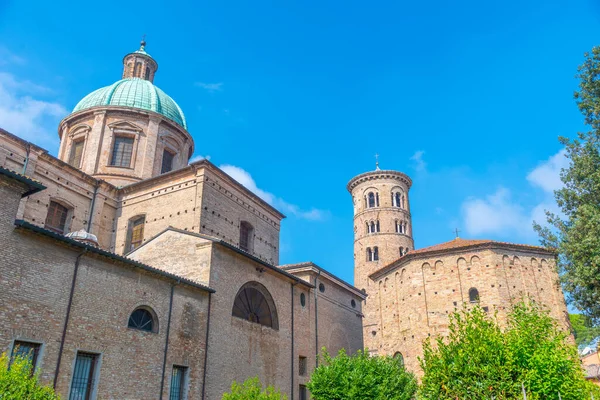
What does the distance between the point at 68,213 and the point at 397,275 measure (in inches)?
644

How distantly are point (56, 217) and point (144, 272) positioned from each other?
910cm

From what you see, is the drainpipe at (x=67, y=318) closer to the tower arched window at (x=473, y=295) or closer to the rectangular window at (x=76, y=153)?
the rectangular window at (x=76, y=153)

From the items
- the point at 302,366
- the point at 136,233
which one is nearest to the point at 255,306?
the point at 302,366

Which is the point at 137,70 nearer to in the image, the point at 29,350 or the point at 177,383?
the point at 177,383

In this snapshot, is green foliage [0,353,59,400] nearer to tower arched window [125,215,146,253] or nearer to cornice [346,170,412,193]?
tower arched window [125,215,146,253]

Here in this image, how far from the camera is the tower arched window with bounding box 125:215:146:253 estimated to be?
21172 millimetres

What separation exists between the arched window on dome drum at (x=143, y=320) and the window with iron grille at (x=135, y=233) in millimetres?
8650

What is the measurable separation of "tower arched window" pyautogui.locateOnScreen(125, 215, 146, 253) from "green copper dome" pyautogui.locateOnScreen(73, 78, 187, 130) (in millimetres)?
6657

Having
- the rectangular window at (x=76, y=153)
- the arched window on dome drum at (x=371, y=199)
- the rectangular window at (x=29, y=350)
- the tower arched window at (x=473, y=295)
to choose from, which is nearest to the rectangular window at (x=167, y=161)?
the rectangular window at (x=76, y=153)

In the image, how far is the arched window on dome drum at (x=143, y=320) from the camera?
12484mm

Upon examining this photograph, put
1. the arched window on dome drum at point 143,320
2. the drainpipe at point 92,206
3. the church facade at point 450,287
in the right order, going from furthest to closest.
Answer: the church facade at point 450,287 < the drainpipe at point 92,206 < the arched window on dome drum at point 143,320

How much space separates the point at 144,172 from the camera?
78.7 ft

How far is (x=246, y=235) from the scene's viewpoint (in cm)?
2288

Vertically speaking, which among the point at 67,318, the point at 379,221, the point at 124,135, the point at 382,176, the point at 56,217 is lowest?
the point at 67,318
